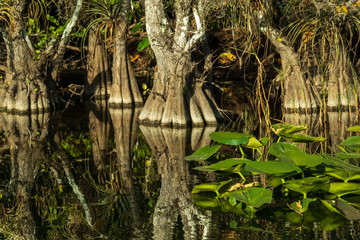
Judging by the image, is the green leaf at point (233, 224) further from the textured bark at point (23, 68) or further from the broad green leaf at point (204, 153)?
the textured bark at point (23, 68)

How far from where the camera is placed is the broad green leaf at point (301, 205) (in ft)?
22.6

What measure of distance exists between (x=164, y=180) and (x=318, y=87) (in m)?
8.89

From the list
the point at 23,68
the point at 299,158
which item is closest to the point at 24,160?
the point at 299,158

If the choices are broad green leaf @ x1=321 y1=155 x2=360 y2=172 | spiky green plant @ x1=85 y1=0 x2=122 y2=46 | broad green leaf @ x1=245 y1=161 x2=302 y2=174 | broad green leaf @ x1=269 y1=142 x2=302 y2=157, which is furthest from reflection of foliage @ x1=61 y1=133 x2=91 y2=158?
broad green leaf @ x1=321 y1=155 x2=360 y2=172

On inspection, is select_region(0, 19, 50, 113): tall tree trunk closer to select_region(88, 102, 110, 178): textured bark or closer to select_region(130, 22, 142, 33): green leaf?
select_region(88, 102, 110, 178): textured bark

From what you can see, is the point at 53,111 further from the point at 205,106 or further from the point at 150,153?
the point at 150,153

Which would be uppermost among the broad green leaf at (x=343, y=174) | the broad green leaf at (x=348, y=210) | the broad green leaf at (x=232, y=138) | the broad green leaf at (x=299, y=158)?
the broad green leaf at (x=232, y=138)

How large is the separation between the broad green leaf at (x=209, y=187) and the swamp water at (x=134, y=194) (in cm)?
4

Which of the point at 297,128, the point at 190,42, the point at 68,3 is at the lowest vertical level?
the point at 297,128

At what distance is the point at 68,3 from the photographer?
61.3ft

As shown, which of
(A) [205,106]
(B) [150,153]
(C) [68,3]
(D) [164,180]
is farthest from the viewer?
(C) [68,3]

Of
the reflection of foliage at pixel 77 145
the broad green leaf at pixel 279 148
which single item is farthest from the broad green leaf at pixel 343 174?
the reflection of foliage at pixel 77 145

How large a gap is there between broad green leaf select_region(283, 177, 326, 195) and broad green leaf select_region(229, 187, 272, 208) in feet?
1.22

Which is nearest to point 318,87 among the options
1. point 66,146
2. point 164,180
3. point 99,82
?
point 99,82
